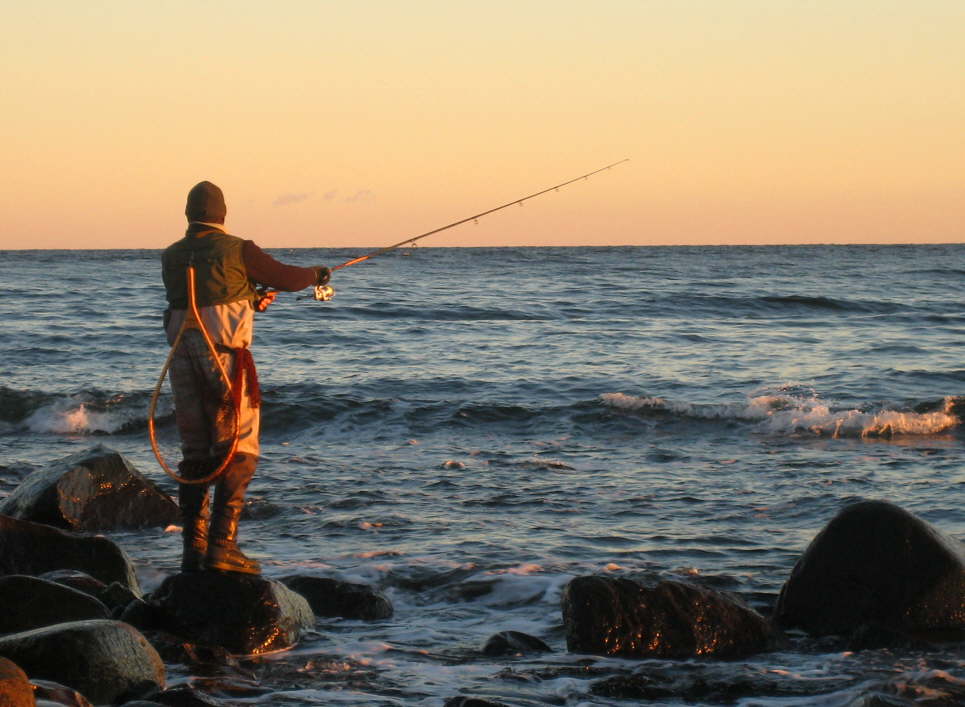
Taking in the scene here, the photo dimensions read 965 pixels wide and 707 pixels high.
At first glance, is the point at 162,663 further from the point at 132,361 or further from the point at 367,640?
the point at 132,361

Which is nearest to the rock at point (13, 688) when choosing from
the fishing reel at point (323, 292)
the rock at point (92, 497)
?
the fishing reel at point (323, 292)

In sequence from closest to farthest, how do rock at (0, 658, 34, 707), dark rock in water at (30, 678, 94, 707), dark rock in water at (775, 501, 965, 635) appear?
1. rock at (0, 658, 34, 707)
2. dark rock in water at (30, 678, 94, 707)
3. dark rock in water at (775, 501, 965, 635)

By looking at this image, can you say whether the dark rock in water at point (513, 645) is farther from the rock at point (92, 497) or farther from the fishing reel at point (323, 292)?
the rock at point (92, 497)

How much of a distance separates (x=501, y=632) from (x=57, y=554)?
2575 millimetres

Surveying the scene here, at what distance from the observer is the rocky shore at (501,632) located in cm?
503

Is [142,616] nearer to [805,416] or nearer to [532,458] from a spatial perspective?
[532,458]

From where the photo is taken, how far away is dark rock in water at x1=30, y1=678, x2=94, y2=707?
171 inches

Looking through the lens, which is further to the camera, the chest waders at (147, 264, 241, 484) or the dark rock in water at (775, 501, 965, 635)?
the dark rock in water at (775, 501, 965, 635)

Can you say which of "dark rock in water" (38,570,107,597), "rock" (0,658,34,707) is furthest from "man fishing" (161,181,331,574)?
"rock" (0,658,34,707)

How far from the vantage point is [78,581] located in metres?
6.40

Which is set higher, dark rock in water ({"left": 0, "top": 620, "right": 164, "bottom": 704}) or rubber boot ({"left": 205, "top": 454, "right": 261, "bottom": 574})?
rubber boot ({"left": 205, "top": 454, "right": 261, "bottom": 574})

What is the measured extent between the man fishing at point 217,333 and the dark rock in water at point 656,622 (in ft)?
5.98

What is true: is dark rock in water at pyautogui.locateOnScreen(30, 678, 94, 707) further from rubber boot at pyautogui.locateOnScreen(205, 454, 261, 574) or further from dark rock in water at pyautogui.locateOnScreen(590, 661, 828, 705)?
dark rock in water at pyautogui.locateOnScreen(590, 661, 828, 705)

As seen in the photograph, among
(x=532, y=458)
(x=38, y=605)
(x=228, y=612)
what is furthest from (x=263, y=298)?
(x=532, y=458)
